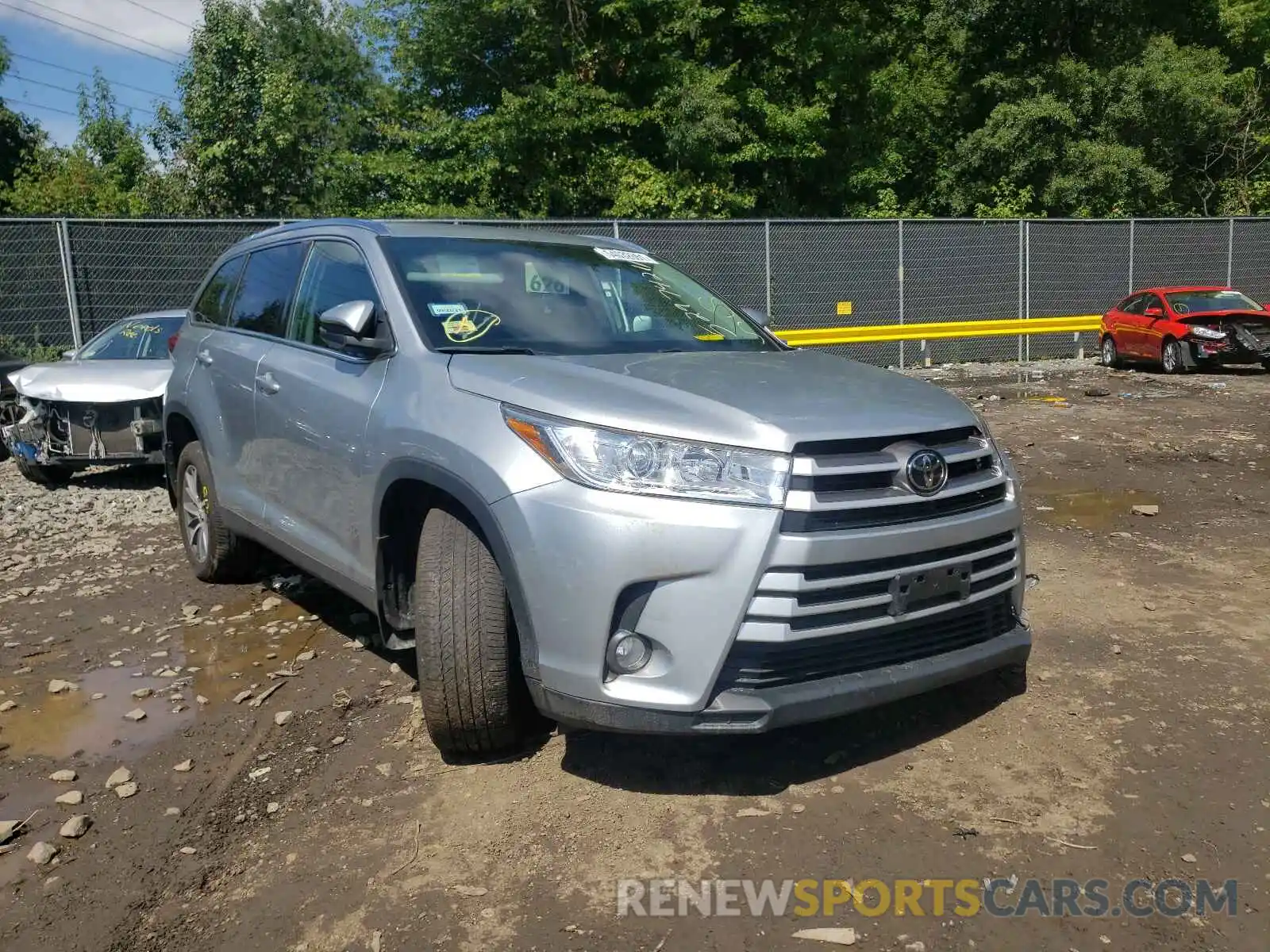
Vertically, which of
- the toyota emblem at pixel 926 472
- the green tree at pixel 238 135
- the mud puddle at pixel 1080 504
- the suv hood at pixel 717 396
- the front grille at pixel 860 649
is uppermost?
the green tree at pixel 238 135

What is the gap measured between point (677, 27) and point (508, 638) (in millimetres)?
21028

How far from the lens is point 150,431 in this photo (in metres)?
8.11

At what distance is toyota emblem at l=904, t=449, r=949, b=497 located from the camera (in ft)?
10.0

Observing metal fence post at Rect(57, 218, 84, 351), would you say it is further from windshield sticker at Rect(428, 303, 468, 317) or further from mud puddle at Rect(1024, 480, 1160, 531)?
mud puddle at Rect(1024, 480, 1160, 531)

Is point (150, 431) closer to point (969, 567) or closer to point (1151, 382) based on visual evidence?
point (969, 567)

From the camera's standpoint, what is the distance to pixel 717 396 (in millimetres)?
3197

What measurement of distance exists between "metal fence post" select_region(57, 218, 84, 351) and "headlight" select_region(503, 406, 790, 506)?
37.0 feet

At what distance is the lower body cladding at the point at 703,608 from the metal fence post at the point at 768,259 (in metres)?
13.8

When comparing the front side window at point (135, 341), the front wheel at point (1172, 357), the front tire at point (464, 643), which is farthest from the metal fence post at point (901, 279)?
the front tire at point (464, 643)

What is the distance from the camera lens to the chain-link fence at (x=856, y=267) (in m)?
12.3

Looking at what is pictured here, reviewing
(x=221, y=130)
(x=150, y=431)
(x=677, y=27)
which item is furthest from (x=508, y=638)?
(x=221, y=130)

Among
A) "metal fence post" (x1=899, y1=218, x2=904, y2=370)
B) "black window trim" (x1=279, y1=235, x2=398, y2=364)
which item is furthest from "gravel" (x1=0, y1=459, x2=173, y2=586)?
"metal fence post" (x1=899, y1=218, x2=904, y2=370)

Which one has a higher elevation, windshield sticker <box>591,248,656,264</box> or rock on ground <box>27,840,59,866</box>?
windshield sticker <box>591,248,656,264</box>

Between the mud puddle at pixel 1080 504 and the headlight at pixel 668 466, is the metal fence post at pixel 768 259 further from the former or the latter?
the headlight at pixel 668 466
